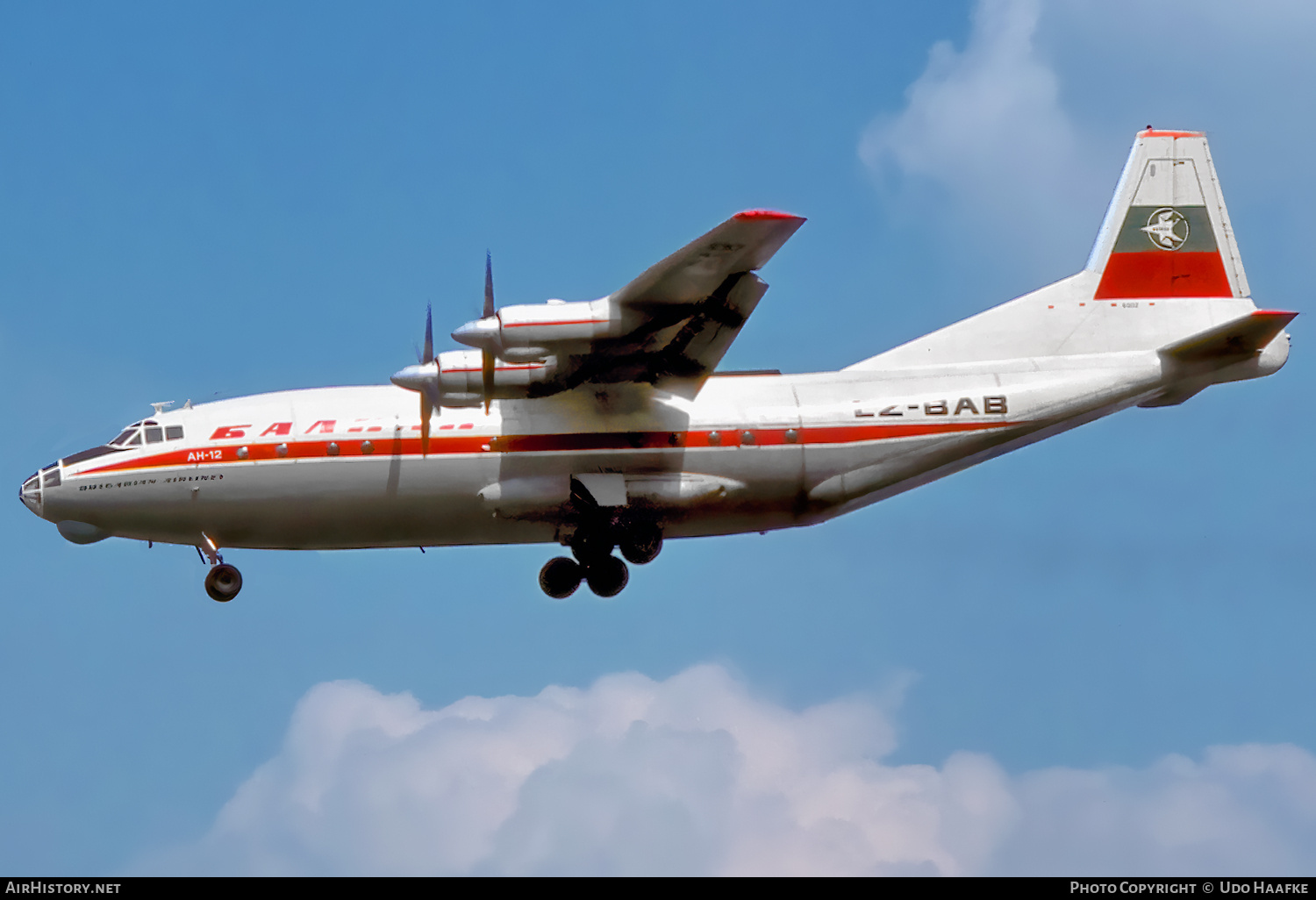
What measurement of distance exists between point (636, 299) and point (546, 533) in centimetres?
489

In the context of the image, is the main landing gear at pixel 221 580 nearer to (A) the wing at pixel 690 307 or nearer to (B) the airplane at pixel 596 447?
(B) the airplane at pixel 596 447

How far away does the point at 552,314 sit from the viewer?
2233 centimetres

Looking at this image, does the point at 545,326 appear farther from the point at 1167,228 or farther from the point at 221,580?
the point at 1167,228

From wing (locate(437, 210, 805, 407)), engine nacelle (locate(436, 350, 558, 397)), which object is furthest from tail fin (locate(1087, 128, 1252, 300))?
engine nacelle (locate(436, 350, 558, 397))

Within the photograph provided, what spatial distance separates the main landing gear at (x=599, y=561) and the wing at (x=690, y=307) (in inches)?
92.5

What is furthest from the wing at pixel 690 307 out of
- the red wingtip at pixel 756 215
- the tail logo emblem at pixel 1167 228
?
the tail logo emblem at pixel 1167 228

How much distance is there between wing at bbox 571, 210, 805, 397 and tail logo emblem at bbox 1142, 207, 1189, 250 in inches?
319

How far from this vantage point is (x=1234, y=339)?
2545cm

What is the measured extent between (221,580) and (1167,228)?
16.7 m

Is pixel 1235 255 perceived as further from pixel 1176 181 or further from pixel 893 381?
pixel 893 381

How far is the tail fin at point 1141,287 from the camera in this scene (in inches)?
1045
